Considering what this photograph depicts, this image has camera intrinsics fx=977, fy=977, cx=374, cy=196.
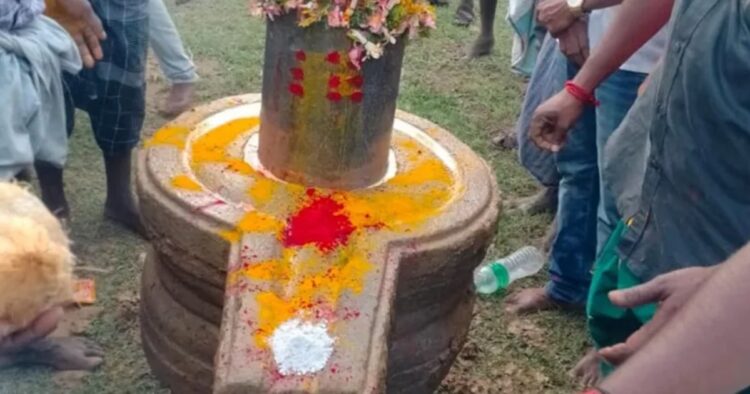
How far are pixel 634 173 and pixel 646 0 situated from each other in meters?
0.55

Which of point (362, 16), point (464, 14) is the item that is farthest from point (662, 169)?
point (464, 14)

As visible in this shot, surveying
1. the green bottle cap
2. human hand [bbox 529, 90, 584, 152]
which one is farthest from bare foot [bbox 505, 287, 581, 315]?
human hand [bbox 529, 90, 584, 152]

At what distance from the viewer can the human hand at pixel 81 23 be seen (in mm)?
3641

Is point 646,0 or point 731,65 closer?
point 731,65

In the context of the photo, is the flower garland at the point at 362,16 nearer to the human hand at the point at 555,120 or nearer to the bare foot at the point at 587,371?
the human hand at the point at 555,120

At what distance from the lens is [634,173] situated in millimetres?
2678

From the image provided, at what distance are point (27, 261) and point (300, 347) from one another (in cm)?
69

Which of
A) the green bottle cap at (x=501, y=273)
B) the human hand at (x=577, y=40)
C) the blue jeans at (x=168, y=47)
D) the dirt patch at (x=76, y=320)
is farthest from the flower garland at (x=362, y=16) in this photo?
the blue jeans at (x=168, y=47)

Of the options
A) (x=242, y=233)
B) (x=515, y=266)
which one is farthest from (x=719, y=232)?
(x=515, y=266)

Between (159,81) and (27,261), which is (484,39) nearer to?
(159,81)

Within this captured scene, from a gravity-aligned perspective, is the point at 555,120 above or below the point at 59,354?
above

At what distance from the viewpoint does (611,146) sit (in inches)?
108

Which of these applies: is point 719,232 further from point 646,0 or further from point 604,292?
point 646,0

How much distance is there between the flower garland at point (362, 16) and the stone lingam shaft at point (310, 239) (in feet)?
0.14
